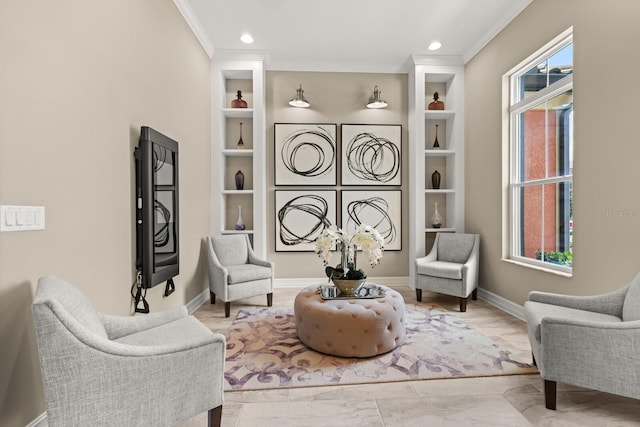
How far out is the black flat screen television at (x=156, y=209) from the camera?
2.50 meters

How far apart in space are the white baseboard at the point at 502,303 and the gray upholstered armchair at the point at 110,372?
10.2 ft

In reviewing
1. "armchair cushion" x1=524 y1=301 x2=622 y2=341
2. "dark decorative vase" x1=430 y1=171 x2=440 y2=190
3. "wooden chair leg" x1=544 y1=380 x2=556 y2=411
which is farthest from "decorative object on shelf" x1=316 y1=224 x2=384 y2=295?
"dark decorative vase" x1=430 y1=171 x2=440 y2=190

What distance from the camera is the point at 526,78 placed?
3.59 metres

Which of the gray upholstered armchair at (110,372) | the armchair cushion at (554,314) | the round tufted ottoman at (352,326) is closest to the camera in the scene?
the gray upholstered armchair at (110,372)

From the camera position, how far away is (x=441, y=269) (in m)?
3.80

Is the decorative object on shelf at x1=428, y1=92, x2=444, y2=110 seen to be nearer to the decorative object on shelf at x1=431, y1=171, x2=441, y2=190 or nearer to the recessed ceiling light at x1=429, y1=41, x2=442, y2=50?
the recessed ceiling light at x1=429, y1=41, x2=442, y2=50

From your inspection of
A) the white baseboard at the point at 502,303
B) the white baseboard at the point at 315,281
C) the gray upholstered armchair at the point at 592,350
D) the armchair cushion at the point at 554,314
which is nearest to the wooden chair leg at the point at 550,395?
the gray upholstered armchair at the point at 592,350

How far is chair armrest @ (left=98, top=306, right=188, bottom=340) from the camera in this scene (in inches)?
70.4

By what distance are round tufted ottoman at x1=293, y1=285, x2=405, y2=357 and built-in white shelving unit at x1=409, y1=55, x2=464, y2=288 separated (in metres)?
2.14

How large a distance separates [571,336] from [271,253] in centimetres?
360

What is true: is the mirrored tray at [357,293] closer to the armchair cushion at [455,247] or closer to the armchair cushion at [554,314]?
the armchair cushion at [554,314]

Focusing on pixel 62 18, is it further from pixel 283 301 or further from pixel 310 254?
pixel 310 254

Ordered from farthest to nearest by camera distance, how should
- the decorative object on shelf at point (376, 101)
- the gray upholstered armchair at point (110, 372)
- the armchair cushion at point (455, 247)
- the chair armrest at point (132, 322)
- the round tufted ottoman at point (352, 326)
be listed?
the decorative object on shelf at point (376, 101) → the armchair cushion at point (455, 247) → the round tufted ottoman at point (352, 326) → the chair armrest at point (132, 322) → the gray upholstered armchair at point (110, 372)

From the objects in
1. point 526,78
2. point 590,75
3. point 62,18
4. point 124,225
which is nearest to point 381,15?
point 526,78
